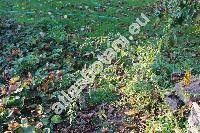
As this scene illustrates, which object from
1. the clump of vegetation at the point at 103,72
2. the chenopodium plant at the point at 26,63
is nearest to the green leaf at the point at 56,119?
the clump of vegetation at the point at 103,72

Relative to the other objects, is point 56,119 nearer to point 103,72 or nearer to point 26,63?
point 103,72

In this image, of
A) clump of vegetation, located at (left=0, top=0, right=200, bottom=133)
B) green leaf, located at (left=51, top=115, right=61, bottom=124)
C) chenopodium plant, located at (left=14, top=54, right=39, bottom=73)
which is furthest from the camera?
chenopodium plant, located at (left=14, top=54, right=39, bottom=73)

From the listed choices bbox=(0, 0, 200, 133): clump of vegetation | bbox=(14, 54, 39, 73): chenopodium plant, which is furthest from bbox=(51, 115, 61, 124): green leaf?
bbox=(14, 54, 39, 73): chenopodium plant

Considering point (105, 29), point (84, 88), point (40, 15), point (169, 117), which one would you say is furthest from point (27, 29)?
point (169, 117)

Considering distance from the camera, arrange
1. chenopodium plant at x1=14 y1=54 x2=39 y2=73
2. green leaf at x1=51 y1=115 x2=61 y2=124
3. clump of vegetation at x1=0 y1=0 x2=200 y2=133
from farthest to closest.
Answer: chenopodium plant at x1=14 y1=54 x2=39 y2=73, green leaf at x1=51 y1=115 x2=61 y2=124, clump of vegetation at x1=0 y1=0 x2=200 y2=133

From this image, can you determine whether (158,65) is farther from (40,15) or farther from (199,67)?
(40,15)

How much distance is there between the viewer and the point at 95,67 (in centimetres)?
836

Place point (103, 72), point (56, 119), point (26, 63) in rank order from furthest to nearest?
point (26, 63)
point (103, 72)
point (56, 119)

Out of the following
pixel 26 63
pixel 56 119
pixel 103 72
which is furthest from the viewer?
pixel 26 63

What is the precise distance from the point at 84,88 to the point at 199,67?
7.92 ft

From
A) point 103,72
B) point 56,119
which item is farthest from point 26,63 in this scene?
point 56,119

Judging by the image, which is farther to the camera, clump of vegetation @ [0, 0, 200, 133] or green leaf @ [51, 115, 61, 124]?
green leaf @ [51, 115, 61, 124]

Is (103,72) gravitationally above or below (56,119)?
above

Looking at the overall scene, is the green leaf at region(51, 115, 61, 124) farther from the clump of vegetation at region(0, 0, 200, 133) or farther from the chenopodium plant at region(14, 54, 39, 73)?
the chenopodium plant at region(14, 54, 39, 73)
